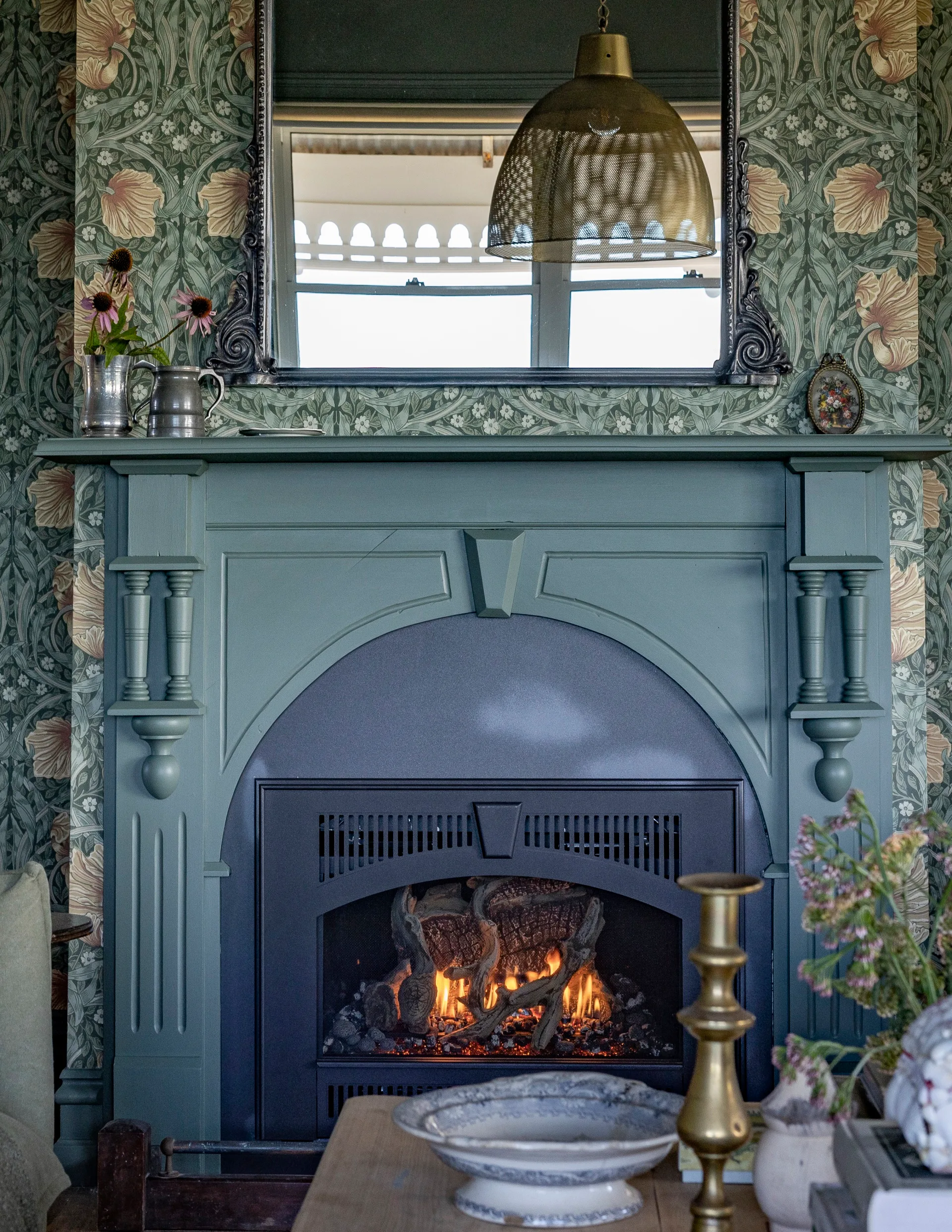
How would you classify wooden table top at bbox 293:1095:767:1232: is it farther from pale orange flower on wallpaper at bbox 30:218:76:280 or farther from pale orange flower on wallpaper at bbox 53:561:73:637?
pale orange flower on wallpaper at bbox 30:218:76:280

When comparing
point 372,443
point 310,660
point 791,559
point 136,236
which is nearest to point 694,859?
point 791,559

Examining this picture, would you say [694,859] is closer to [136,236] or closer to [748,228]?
[748,228]

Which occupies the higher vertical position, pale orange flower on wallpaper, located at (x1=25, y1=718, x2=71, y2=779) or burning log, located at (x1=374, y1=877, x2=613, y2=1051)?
pale orange flower on wallpaper, located at (x1=25, y1=718, x2=71, y2=779)

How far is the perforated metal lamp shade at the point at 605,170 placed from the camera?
251 centimetres

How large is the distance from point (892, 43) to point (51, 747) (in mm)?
2442

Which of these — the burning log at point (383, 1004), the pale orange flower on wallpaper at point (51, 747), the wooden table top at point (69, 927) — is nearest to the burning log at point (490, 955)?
the burning log at point (383, 1004)

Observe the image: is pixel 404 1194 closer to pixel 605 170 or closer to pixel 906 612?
pixel 906 612

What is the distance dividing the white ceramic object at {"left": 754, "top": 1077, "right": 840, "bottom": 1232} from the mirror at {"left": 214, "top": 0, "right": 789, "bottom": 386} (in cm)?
173

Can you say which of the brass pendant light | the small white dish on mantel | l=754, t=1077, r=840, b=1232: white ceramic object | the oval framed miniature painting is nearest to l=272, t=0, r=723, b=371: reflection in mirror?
the brass pendant light

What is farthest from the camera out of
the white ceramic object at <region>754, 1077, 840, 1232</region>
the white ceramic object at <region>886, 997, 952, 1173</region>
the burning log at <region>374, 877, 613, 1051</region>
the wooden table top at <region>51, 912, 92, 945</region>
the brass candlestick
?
the burning log at <region>374, 877, 613, 1051</region>

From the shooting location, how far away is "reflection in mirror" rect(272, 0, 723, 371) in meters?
2.74

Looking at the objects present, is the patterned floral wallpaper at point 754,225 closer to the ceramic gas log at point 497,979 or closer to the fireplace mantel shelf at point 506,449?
the fireplace mantel shelf at point 506,449

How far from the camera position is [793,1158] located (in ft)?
4.31

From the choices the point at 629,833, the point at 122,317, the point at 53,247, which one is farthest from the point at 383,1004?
the point at 53,247
